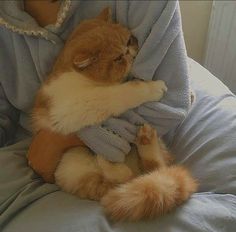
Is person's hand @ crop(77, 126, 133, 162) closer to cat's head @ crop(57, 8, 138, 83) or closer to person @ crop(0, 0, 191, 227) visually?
person @ crop(0, 0, 191, 227)

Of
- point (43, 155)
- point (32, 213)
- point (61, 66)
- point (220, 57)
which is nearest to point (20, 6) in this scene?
point (61, 66)

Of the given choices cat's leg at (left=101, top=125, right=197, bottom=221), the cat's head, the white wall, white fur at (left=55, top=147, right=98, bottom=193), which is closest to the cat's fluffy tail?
cat's leg at (left=101, top=125, right=197, bottom=221)

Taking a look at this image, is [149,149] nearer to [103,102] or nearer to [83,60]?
[103,102]

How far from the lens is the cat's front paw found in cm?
85

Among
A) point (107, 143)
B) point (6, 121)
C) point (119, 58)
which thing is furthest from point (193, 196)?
point (6, 121)

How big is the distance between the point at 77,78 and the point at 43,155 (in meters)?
0.21

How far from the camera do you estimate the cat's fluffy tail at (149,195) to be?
72 centimetres

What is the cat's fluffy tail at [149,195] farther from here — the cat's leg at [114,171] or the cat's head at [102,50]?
the cat's head at [102,50]

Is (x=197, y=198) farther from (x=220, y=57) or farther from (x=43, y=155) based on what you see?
(x=220, y=57)

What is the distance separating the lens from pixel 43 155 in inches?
35.5

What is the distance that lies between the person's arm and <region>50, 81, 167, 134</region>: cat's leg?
25 cm

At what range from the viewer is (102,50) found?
0.86m

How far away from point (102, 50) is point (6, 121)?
1.23 ft

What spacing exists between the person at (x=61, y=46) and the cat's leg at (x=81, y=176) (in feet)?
0.13
